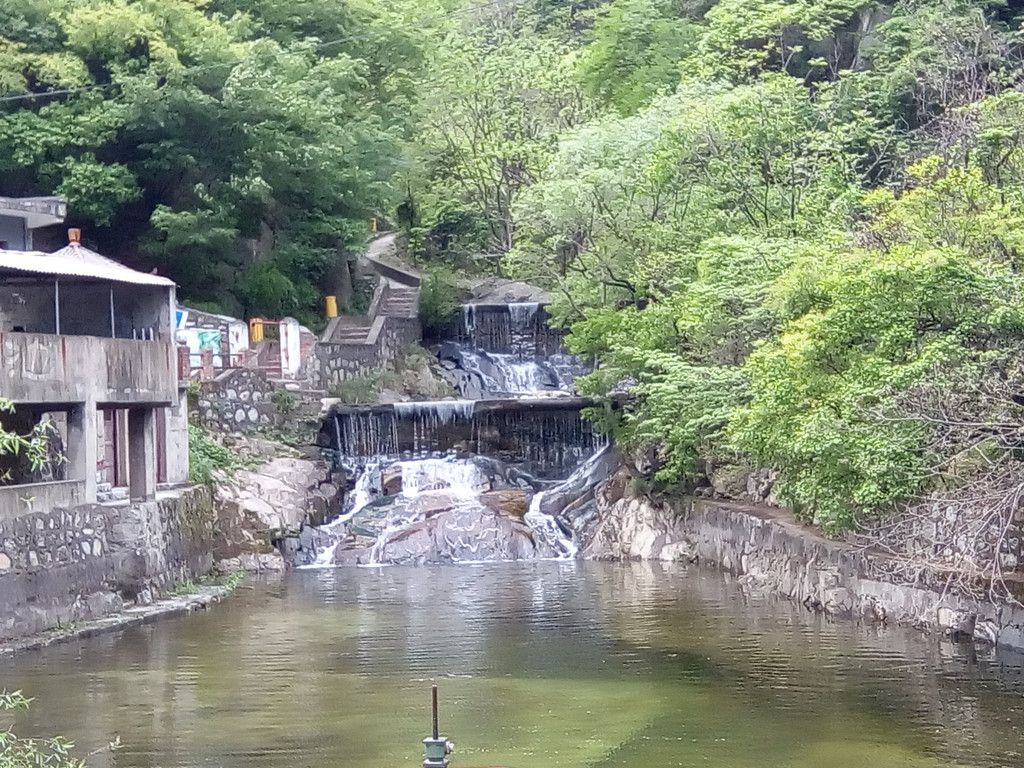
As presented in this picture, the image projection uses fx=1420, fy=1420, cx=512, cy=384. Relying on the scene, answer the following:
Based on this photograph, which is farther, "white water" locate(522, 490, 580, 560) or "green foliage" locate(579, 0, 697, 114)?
"green foliage" locate(579, 0, 697, 114)

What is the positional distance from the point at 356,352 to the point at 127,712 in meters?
24.5

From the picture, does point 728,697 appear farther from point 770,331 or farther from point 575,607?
point 770,331

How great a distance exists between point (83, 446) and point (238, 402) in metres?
11.9

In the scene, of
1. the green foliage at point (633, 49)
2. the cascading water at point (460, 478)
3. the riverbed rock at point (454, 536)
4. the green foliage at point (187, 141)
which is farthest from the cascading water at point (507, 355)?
the riverbed rock at point (454, 536)

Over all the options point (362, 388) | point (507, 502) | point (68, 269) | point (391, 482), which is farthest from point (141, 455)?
point (362, 388)

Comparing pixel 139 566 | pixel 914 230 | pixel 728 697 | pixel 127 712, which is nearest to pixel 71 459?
pixel 139 566

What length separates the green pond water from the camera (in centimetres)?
1324

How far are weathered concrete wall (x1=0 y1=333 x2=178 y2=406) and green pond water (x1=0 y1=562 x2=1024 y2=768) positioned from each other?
148 inches

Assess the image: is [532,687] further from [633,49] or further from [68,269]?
[633,49]

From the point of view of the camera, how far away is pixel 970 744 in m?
13.1

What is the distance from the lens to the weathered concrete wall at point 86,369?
20094mm

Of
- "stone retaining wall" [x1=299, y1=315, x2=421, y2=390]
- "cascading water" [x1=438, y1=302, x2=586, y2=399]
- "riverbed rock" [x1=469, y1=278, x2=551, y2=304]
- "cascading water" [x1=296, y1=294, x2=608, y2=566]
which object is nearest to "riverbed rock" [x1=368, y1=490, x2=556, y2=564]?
"cascading water" [x1=296, y1=294, x2=608, y2=566]

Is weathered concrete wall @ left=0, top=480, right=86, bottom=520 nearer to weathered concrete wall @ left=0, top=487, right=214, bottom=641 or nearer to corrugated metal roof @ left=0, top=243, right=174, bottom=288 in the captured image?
weathered concrete wall @ left=0, top=487, right=214, bottom=641

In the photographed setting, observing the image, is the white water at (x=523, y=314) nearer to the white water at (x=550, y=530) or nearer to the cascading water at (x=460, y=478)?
the cascading water at (x=460, y=478)
